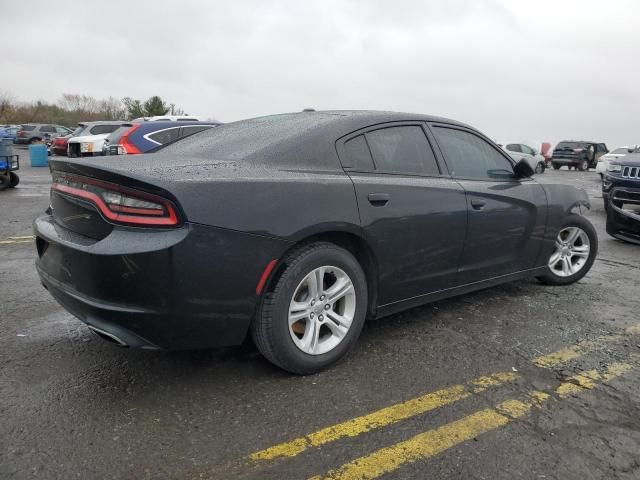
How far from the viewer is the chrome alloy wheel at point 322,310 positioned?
2875mm

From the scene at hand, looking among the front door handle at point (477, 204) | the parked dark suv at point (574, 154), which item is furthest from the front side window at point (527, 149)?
the front door handle at point (477, 204)

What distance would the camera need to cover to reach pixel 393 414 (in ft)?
8.44

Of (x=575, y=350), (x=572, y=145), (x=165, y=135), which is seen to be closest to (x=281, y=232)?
(x=575, y=350)

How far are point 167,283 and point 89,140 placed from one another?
1536 centimetres

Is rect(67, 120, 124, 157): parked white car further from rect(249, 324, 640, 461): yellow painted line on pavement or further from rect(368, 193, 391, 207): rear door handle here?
rect(249, 324, 640, 461): yellow painted line on pavement

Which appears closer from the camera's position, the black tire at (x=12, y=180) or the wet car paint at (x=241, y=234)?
the wet car paint at (x=241, y=234)

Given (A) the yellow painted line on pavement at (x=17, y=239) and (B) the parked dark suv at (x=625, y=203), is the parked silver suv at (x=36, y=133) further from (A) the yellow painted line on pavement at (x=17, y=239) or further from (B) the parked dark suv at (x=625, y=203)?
(B) the parked dark suv at (x=625, y=203)

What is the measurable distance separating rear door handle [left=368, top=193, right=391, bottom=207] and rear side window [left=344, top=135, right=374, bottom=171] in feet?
0.64

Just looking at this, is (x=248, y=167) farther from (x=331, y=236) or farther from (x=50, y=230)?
(x=50, y=230)

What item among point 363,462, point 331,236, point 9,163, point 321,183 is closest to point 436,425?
point 363,462

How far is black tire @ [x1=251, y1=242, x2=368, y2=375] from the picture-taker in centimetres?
273

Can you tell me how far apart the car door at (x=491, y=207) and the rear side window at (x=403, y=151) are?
0.17 m

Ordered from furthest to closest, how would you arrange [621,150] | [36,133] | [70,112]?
[70,112] < [36,133] < [621,150]

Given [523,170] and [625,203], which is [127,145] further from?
[625,203]
